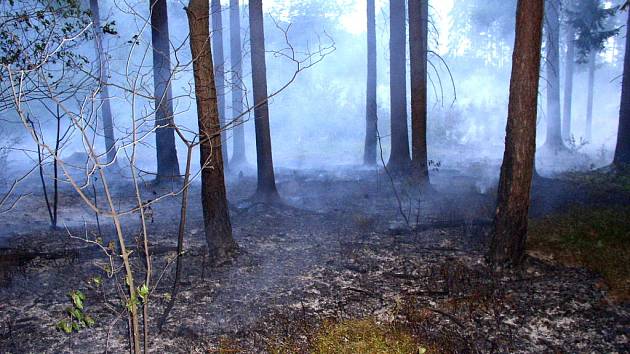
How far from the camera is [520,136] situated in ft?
18.9

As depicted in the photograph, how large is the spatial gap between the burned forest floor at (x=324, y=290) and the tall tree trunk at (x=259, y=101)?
4.07 feet

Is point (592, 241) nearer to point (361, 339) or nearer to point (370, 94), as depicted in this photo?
point (361, 339)

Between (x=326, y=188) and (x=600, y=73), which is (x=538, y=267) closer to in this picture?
(x=326, y=188)

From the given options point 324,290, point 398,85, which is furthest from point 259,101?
point 324,290

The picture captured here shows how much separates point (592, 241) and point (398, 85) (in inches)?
299

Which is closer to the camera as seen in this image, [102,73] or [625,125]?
[102,73]

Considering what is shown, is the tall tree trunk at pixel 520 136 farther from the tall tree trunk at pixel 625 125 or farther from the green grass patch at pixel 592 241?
the tall tree trunk at pixel 625 125

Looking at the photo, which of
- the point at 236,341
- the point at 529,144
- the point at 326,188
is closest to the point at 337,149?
the point at 326,188

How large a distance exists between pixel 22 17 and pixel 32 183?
38.1 ft

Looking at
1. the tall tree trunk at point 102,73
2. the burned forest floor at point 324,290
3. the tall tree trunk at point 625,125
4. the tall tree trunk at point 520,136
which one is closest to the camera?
the tall tree trunk at point 102,73

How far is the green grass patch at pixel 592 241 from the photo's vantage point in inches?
211

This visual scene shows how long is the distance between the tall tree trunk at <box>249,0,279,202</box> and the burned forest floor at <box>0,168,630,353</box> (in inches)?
48.8

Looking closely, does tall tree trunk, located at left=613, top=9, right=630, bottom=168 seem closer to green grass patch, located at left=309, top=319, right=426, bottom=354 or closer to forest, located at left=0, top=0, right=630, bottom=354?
forest, located at left=0, top=0, right=630, bottom=354

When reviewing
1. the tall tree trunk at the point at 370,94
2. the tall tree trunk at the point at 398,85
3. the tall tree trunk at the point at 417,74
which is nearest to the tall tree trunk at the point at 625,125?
the tall tree trunk at the point at 398,85
